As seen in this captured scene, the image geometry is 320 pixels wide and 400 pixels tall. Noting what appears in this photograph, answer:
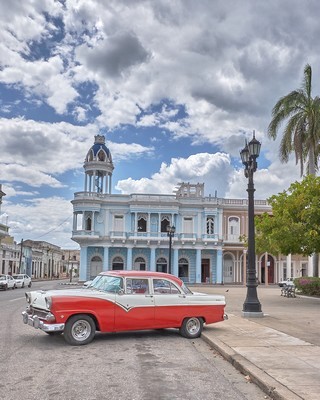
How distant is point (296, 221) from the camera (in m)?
23.5

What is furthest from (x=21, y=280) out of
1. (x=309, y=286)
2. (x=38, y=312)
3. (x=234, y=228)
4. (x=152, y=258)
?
(x=38, y=312)

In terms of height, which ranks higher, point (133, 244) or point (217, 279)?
point (133, 244)

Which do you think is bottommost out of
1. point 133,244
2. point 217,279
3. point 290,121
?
point 217,279

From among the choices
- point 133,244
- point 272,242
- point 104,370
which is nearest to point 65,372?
point 104,370

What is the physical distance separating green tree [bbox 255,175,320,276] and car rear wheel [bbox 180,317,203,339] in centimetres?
1172

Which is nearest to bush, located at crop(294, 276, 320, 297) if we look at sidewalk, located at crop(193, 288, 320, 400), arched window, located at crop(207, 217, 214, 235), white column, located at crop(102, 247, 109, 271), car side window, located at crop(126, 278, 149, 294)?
sidewalk, located at crop(193, 288, 320, 400)

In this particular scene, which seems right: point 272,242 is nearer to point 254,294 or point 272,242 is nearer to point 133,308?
A: point 254,294

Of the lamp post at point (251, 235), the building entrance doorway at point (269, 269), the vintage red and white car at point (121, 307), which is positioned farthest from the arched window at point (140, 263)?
the vintage red and white car at point (121, 307)

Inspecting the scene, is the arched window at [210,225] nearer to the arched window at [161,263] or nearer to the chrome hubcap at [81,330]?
the arched window at [161,263]

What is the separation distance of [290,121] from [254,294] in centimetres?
1628

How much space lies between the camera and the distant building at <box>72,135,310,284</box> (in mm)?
53469

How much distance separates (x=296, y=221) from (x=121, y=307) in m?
15.3

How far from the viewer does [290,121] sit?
96.2 ft

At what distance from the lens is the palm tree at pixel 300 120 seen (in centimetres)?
2886
